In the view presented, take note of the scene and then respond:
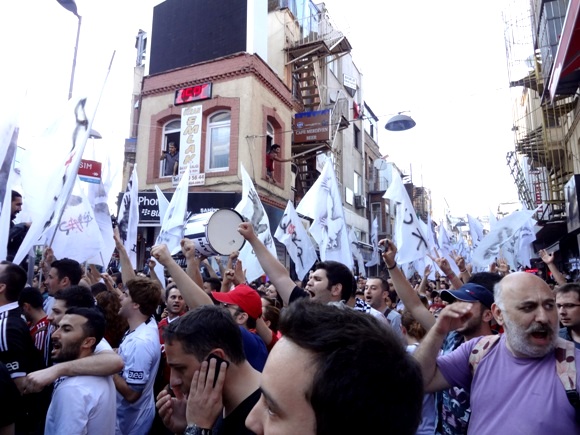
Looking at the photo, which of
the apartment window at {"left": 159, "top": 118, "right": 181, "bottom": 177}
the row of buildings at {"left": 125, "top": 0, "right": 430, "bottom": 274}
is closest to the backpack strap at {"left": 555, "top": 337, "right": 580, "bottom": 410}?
the row of buildings at {"left": 125, "top": 0, "right": 430, "bottom": 274}

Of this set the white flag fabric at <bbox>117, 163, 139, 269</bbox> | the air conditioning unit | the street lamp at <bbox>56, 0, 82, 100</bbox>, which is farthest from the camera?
the air conditioning unit

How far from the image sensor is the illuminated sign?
16781 mm

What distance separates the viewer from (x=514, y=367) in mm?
2461

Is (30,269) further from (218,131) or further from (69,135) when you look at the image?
(218,131)

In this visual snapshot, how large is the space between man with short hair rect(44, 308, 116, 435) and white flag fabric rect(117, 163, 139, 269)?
520 cm

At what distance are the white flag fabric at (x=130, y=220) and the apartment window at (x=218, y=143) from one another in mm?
7463

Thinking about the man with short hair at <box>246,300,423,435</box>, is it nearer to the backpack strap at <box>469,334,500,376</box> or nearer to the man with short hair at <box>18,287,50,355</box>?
the backpack strap at <box>469,334,500,376</box>

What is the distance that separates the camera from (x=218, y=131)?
1680 centimetres

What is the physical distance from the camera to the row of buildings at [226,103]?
16.1 m

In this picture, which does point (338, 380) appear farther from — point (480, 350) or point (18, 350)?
point (18, 350)

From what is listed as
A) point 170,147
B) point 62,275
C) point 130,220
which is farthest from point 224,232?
point 170,147

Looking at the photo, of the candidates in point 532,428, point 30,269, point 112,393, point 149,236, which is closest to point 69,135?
point 30,269

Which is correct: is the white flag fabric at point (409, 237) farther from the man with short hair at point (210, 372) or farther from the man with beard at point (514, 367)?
the man with short hair at point (210, 372)

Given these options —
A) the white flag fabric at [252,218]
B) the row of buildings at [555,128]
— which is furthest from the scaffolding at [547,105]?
the white flag fabric at [252,218]
